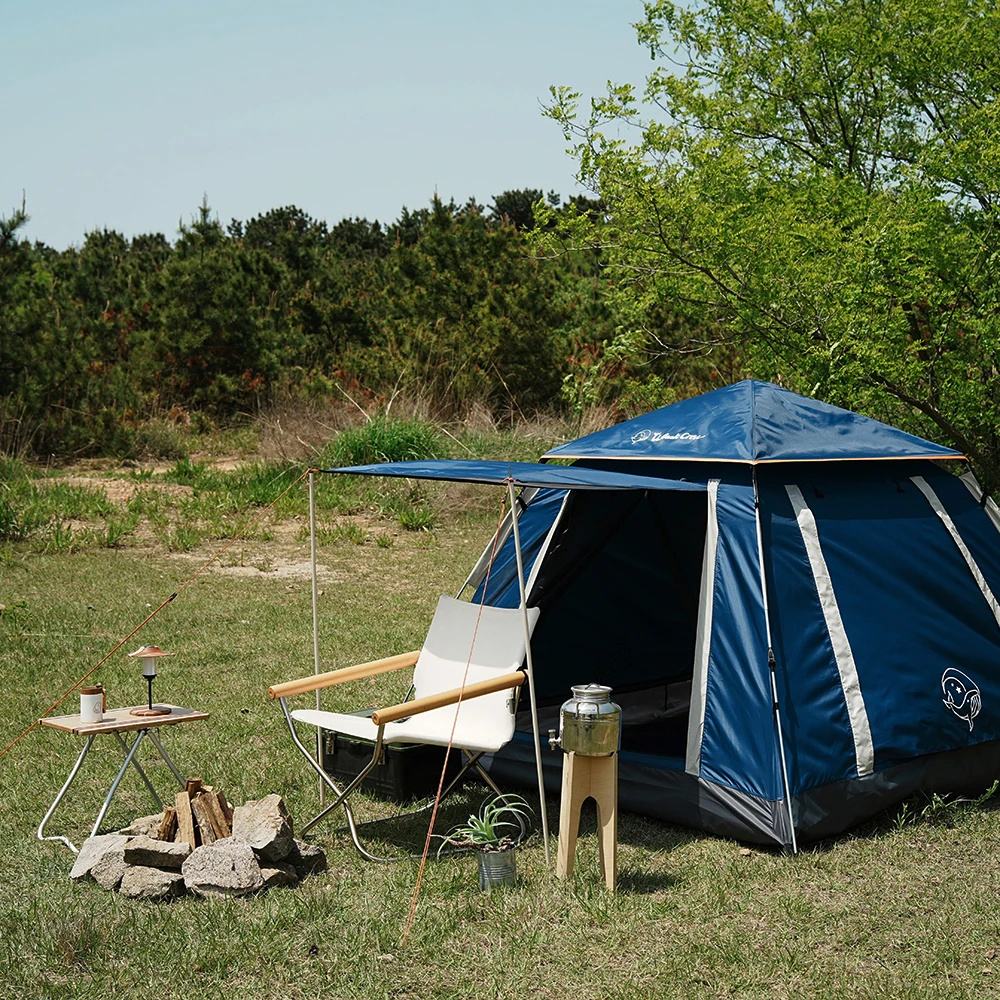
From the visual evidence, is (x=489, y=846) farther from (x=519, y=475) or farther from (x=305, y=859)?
(x=519, y=475)

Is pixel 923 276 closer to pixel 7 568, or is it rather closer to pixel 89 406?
pixel 7 568

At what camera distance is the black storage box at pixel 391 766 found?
5.33m

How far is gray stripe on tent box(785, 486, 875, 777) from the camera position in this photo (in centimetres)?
484

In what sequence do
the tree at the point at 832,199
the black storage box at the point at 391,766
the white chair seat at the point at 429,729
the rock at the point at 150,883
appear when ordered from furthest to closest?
the tree at the point at 832,199 < the black storage box at the point at 391,766 < the white chair seat at the point at 429,729 < the rock at the point at 150,883

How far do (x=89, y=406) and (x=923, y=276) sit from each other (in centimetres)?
1200

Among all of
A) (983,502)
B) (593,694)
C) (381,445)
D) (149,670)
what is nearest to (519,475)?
(593,694)

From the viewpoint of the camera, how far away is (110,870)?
4.33 m

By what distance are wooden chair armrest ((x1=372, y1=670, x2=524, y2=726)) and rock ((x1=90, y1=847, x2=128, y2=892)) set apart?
1.01 m

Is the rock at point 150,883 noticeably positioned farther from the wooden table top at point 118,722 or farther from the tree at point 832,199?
the tree at point 832,199

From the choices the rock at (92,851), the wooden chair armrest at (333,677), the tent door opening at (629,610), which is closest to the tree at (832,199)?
the tent door opening at (629,610)

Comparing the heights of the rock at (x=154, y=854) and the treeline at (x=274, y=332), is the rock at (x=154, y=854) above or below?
below

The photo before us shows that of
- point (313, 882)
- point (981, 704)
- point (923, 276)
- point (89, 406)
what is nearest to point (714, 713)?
point (981, 704)

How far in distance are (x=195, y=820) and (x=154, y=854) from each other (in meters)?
0.22

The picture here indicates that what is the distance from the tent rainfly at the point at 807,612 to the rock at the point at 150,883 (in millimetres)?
1621
